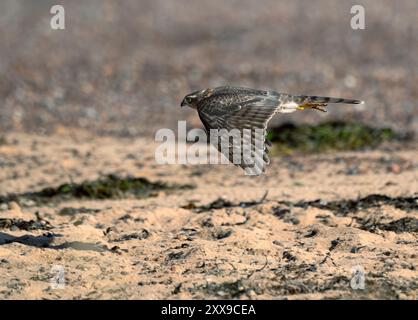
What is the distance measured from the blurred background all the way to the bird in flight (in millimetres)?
5975

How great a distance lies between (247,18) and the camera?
20.9m

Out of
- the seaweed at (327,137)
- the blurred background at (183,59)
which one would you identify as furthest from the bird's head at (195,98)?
the blurred background at (183,59)

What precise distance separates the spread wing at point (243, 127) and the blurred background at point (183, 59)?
20.9 ft

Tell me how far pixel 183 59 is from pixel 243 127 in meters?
11.6

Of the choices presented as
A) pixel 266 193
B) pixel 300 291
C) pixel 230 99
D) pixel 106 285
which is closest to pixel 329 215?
pixel 266 193

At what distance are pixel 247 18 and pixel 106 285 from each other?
15551mm

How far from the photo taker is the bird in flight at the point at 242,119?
21.6 feet

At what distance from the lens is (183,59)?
1830 centimetres
